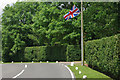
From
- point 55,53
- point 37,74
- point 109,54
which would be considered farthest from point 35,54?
point 109,54

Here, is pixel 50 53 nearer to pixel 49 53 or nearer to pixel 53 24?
pixel 49 53

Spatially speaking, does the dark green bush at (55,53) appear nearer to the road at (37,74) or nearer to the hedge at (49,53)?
the hedge at (49,53)

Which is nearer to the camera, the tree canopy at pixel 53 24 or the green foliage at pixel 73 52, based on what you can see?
the tree canopy at pixel 53 24

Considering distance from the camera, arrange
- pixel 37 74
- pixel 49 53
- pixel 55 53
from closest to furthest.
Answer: pixel 37 74 → pixel 55 53 → pixel 49 53

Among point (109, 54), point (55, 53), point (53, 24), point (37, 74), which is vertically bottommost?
point (37, 74)

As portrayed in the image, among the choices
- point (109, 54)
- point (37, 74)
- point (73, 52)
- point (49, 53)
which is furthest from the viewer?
point (49, 53)

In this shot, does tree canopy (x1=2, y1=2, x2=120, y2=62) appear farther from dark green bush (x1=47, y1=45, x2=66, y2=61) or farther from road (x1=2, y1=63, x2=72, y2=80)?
road (x1=2, y1=63, x2=72, y2=80)

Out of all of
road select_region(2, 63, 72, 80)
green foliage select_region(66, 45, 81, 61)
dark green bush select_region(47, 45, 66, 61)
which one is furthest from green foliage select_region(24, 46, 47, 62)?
road select_region(2, 63, 72, 80)

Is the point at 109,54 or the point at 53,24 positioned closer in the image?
the point at 109,54

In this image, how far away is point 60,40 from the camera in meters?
37.2

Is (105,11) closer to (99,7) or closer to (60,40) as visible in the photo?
(99,7)

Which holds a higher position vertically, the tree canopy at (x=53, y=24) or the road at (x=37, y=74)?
the tree canopy at (x=53, y=24)

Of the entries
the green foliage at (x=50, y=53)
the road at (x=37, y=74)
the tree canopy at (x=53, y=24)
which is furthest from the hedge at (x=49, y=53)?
the road at (x=37, y=74)

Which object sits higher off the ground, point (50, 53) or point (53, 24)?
point (53, 24)
